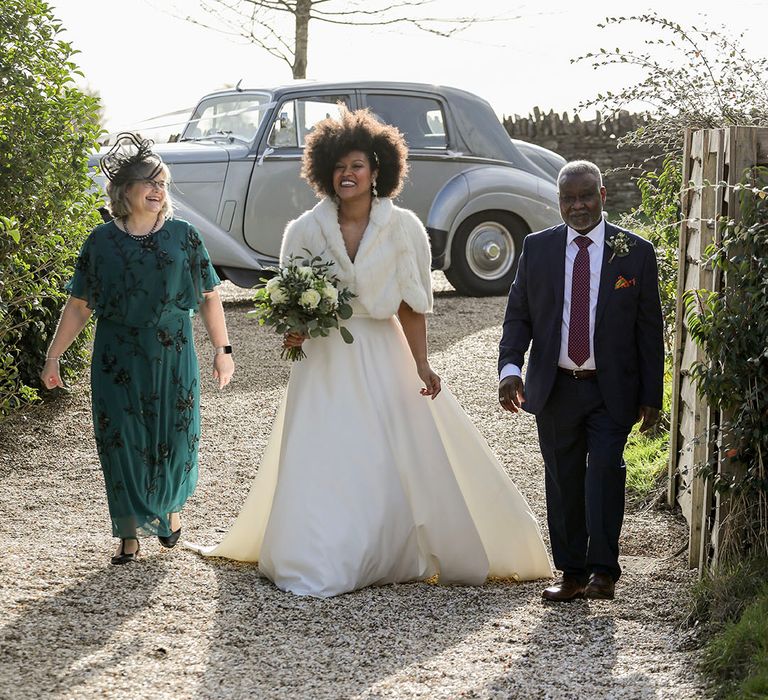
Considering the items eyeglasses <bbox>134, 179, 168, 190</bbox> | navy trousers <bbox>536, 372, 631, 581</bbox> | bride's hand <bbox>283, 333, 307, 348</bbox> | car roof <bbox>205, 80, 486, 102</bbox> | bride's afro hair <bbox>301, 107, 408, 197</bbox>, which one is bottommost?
navy trousers <bbox>536, 372, 631, 581</bbox>

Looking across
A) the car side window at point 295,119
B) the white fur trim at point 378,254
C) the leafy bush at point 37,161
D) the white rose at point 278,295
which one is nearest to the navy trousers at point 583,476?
the white fur trim at point 378,254

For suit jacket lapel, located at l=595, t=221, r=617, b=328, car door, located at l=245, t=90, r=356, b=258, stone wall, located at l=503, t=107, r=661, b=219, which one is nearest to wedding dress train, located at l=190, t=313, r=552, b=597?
suit jacket lapel, located at l=595, t=221, r=617, b=328

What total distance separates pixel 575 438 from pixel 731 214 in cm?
105

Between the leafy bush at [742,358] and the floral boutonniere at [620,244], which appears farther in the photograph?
the floral boutonniere at [620,244]

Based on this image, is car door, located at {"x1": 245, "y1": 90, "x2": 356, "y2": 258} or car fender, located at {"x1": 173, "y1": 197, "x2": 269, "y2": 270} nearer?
car fender, located at {"x1": 173, "y1": 197, "x2": 269, "y2": 270}

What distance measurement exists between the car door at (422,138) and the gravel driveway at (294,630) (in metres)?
6.93

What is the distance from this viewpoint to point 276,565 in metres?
4.77

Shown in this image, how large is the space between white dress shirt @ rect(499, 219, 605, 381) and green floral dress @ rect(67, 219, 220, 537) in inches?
58.8

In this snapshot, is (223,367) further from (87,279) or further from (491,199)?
(491,199)

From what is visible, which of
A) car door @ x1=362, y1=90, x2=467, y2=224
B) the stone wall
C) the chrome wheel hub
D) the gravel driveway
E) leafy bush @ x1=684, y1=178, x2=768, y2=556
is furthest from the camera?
the stone wall

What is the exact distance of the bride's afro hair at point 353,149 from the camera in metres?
4.94

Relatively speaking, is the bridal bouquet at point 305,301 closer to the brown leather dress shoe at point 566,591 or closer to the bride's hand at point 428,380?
the bride's hand at point 428,380

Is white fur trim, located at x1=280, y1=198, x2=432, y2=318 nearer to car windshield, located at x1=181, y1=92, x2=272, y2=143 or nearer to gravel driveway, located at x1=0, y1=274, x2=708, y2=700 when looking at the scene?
gravel driveway, located at x1=0, y1=274, x2=708, y2=700

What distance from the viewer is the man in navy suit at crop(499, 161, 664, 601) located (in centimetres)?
447
